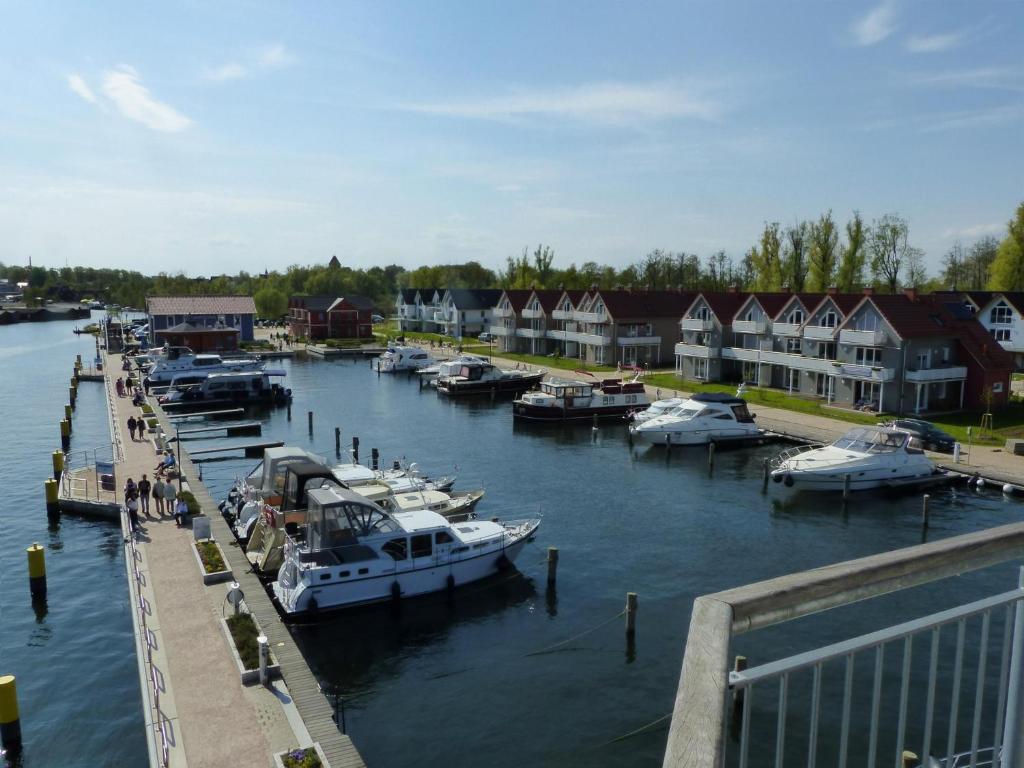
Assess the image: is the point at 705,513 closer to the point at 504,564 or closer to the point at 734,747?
the point at 504,564

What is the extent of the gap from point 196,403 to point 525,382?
3221 centimetres

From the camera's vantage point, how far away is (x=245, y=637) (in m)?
22.5

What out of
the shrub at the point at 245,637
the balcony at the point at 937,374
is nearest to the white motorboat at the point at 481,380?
the balcony at the point at 937,374

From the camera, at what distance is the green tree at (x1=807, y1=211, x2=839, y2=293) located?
365 feet

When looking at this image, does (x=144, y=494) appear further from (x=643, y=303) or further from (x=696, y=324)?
(x=643, y=303)

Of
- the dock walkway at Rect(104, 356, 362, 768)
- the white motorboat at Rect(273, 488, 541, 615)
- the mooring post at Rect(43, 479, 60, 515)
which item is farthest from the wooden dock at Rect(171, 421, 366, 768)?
the mooring post at Rect(43, 479, 60, 515)

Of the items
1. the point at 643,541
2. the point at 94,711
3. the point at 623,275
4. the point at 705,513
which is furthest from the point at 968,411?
the point at 623,275

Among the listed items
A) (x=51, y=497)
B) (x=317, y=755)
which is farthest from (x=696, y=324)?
(x=317, y=755)

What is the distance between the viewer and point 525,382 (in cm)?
8550

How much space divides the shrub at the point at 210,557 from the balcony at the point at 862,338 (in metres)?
51.9

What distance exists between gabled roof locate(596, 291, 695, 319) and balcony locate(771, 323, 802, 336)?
22.7 meters

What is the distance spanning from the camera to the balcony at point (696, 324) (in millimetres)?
82250

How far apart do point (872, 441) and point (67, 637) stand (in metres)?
41.8

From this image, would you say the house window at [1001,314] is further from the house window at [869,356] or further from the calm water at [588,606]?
the calm water at [588,606]
